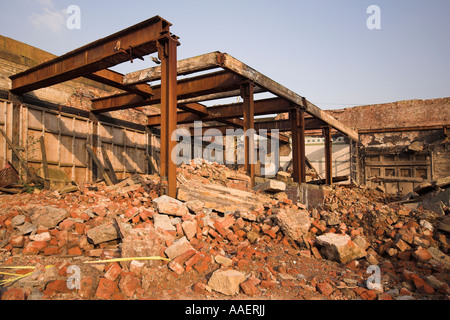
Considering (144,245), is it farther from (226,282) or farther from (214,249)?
(226,282)

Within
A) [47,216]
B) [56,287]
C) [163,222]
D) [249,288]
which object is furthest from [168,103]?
[249,288]

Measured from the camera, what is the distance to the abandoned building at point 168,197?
3480mm

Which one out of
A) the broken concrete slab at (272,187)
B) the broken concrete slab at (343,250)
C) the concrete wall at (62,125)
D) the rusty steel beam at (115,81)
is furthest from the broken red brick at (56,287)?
the concrete wall at (62,125)

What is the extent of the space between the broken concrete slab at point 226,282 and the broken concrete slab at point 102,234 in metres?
1.95

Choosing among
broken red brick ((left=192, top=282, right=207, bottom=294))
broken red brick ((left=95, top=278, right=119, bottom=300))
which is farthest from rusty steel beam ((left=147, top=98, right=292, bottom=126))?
broken red brick ((left=95, top=278, right=119, bottom=300))

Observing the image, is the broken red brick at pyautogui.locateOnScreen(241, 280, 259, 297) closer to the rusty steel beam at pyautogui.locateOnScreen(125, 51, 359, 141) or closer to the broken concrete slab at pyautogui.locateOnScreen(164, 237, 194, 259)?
the broken concrete slab at pyautogui.locateOnScreen(164, 237, 194, 259)

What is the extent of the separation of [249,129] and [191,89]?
2.32m

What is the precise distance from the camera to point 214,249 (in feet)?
13.7

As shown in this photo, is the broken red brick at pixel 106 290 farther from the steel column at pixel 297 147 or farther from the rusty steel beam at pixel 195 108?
the rusty steel beam at pixel 195 108

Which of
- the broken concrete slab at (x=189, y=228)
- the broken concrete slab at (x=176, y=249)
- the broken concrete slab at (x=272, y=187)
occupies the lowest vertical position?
the broken concrete slab at (x=176, y=249)
